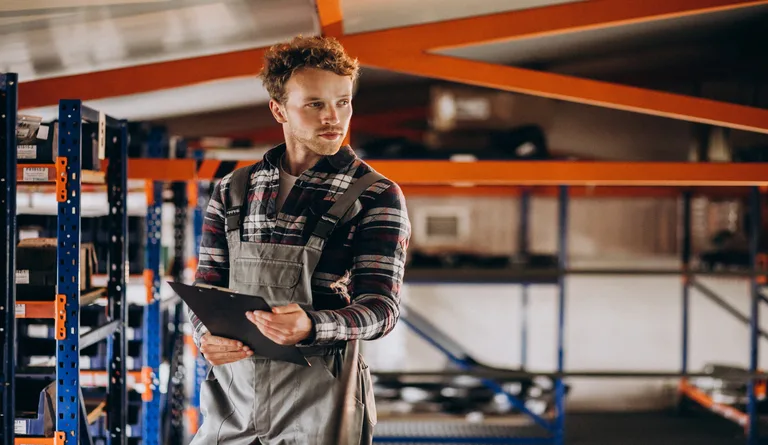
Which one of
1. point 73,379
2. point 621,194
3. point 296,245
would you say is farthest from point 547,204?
point 296,245

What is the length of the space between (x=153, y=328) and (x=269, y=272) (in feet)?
9.79

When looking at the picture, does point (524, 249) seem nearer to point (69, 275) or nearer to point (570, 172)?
point (570, 172)

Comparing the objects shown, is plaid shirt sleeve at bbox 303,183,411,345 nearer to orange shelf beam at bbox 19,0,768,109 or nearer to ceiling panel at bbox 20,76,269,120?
orange shelf beam at bbox 19,0,768,109

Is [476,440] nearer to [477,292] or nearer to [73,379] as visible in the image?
[477,292]

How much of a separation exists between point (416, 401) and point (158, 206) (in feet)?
9.87

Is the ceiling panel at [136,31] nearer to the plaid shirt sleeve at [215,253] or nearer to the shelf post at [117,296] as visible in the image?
the shelf post at [117,296]

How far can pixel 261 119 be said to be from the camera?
25.2 feet

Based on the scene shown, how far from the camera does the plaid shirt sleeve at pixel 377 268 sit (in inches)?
59.2

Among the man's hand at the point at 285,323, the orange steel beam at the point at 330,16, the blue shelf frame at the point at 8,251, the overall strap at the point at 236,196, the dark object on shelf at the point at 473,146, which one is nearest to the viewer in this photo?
the man's hand at the point at 285,323

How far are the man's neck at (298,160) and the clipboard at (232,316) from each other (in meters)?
0.40

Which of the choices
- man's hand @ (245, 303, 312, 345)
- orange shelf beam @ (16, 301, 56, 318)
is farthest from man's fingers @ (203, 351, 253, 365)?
orange shelf beam @ (16, 301, 56, 318)

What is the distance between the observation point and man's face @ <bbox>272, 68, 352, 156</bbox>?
1.62m

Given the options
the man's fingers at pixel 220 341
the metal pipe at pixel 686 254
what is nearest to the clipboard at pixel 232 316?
the man's fingers at pixel 220 341

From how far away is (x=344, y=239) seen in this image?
1596 mm
